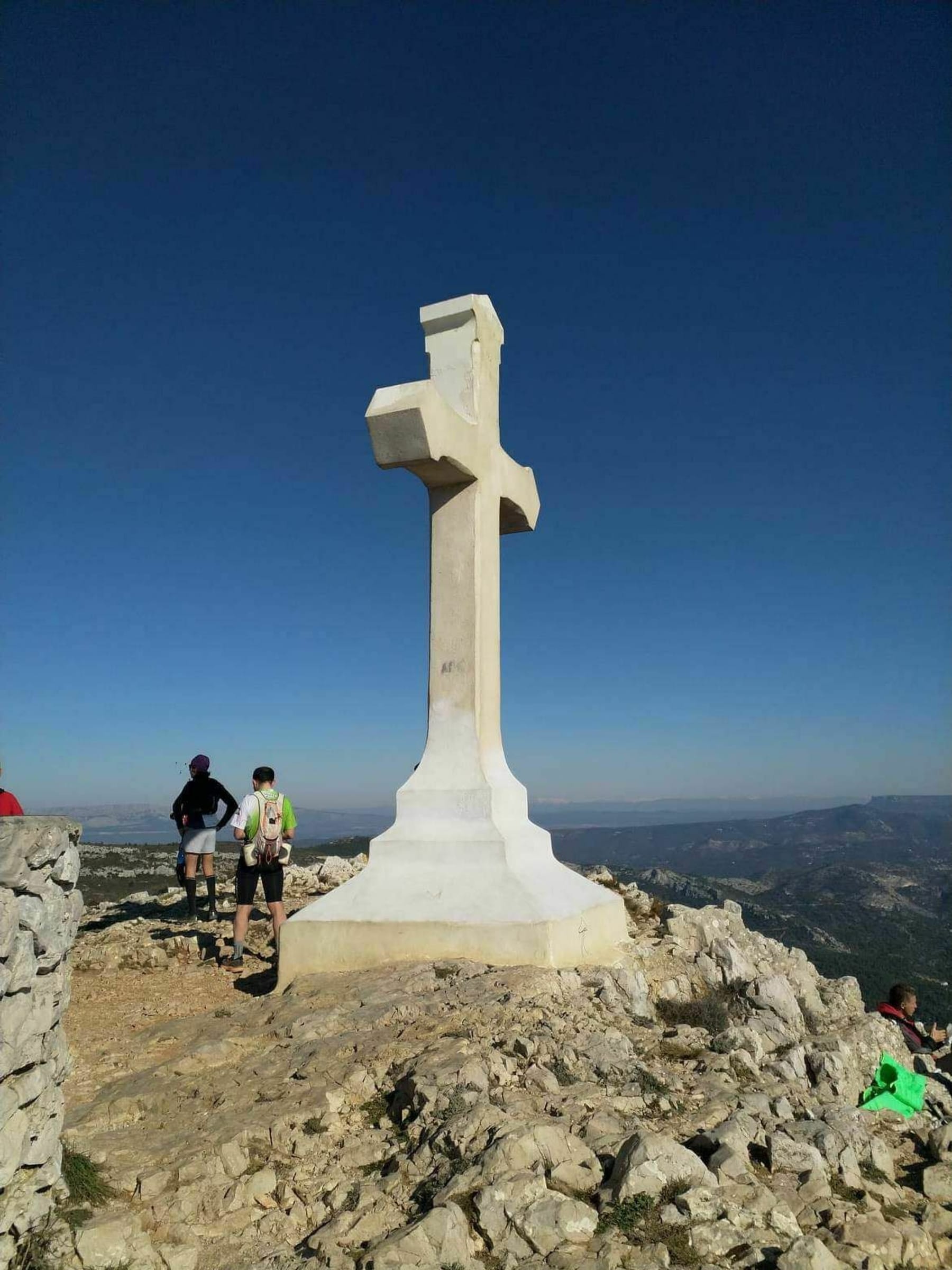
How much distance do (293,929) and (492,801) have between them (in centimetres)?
178

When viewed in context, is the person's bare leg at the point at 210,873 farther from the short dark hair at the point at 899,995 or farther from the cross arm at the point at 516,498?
the short dark hair at the point at 899,995

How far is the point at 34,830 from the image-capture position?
2.92 meters

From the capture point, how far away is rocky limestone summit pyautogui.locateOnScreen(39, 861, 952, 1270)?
3111 mm

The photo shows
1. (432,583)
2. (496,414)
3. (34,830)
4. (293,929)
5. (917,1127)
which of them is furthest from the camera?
(496,414)

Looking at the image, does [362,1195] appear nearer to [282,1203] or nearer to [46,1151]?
[282,1203]

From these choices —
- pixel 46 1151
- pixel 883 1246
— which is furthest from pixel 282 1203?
pixel 883 1246

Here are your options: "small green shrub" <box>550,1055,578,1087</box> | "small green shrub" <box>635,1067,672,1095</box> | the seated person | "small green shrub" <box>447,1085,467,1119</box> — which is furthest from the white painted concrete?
the seated person

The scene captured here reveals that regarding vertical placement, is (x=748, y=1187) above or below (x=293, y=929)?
below

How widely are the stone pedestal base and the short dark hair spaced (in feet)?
10.1

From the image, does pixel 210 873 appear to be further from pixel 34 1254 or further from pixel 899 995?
pixel 899 995

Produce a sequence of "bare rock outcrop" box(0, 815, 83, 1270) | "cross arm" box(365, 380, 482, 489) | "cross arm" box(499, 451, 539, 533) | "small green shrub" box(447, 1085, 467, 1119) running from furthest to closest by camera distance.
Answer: "cross arm" box(499, 451, 539, 533) < "cross arm" box(365, 380, 482, 489) < "small green shrub" box(447, 1085, 467, 1119) < "bare rock outcrop" box(0, 815, 83, 1270)

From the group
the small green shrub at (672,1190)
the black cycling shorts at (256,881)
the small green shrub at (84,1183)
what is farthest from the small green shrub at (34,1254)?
the black cycling shorts at (256,881)

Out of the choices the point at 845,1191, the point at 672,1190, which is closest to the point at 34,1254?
the point at 672,1190

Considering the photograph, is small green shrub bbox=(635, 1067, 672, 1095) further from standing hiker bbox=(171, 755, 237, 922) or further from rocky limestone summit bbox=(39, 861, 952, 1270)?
standing hiker bbox=(171, 755, 237, 922)
